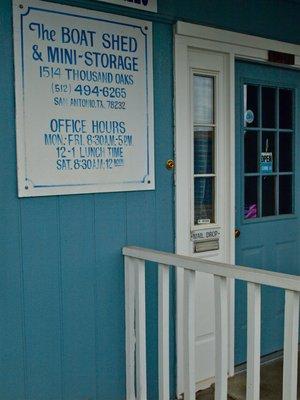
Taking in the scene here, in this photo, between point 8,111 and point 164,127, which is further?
point 164,127

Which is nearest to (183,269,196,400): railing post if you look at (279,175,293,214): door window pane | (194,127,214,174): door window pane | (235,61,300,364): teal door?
(194,127,214,174): door window pane

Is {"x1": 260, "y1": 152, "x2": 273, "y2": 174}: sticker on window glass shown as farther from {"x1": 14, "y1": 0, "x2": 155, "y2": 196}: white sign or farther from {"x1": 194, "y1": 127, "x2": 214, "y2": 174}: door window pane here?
Result: {"x1": 14, "y1": 0, "x2": 155, "y2": 196}: white sign

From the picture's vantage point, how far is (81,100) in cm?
242

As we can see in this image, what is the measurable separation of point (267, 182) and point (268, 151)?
213 millimetres

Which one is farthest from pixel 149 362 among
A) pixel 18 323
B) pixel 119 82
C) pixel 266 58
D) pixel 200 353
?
pixel 266 58

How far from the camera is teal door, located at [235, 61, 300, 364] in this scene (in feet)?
10.6

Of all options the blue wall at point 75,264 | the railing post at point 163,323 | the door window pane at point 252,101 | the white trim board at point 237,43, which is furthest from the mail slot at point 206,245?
the white trim board at point 237,43

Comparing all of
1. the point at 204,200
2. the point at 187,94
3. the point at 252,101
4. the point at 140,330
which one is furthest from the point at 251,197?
the point at 140,330

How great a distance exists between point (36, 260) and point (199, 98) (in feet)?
4.49

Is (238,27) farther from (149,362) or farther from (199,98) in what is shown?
(149,362)

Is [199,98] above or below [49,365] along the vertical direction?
above

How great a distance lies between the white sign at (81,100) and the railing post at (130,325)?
0.43m

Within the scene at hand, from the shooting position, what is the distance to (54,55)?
233 centimetres

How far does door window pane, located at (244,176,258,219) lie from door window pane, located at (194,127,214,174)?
0.40 metres
